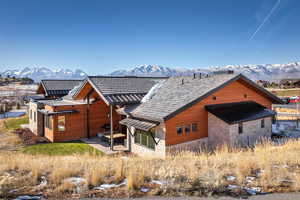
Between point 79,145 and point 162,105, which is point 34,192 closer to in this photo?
point 162,105

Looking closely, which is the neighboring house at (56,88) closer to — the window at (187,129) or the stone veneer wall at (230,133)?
the window at (187,129)

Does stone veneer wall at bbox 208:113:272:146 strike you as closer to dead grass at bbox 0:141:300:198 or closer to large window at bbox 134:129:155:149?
large window at bbox 134:129:155:149

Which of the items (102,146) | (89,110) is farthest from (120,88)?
(102,146)

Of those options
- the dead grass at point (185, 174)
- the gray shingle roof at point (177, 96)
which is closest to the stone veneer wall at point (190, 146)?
the gray shingle roof at point (177, 96)

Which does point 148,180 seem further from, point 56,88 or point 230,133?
point 56,88

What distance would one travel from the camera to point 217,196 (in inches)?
168

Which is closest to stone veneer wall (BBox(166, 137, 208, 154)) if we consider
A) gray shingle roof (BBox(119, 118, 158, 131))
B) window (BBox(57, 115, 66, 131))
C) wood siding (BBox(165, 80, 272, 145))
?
wood siding (BBox(165, 80, 272, 145))

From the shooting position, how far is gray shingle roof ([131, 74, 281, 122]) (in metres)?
11.0

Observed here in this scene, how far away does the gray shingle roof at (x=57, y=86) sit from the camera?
2348 centimetres

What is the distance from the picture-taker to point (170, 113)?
34.3 feet

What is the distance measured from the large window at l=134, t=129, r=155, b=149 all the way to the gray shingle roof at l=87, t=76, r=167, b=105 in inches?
90.7

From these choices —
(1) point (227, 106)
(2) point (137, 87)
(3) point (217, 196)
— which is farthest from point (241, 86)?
(3) point (217, 196)

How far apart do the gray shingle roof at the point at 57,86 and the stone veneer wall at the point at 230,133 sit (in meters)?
18.5

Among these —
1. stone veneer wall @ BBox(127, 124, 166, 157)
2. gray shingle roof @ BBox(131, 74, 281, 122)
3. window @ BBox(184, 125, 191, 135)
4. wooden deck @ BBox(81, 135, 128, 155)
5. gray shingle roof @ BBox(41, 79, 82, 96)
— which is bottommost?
wooden deck @ BBox(81, 135, 128, 155)
